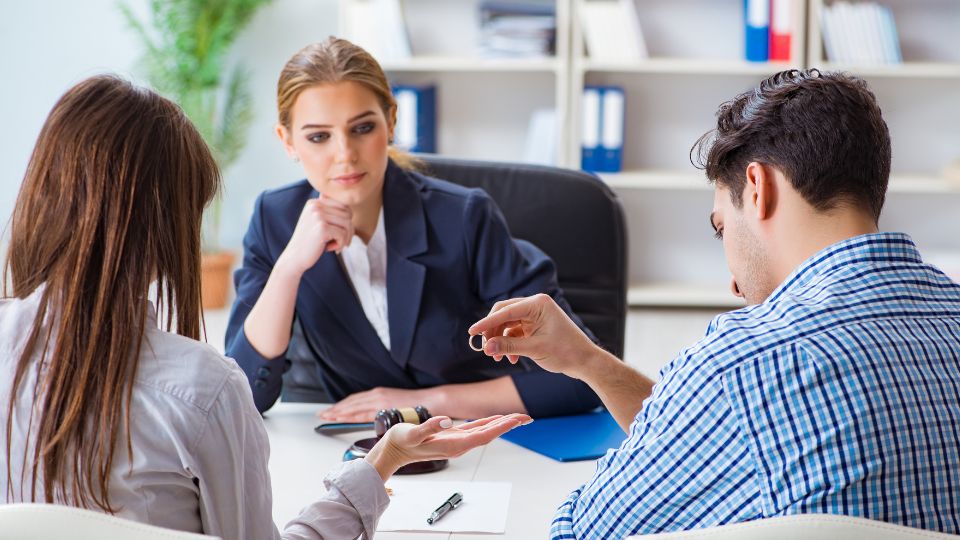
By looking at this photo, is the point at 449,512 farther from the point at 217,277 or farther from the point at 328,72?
the point at 217,277

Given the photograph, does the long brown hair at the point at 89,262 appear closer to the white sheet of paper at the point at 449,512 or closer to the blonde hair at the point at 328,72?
the white sheet of paper at the point at 449,512

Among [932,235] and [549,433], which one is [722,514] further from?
[932,235]

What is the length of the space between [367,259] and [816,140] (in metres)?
1.08

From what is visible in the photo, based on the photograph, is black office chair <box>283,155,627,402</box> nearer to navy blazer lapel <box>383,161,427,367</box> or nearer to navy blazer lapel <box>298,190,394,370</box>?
navy blazer lapel <box>383,161,427,367</box>

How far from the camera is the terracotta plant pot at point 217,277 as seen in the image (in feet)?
16.2

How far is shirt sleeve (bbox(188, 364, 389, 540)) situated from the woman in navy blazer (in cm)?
76

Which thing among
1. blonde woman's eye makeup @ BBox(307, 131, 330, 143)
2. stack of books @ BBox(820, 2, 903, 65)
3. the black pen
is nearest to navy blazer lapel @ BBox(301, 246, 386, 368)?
blonde woman's eye makeup @ BBox(307, 131, 330, 143)

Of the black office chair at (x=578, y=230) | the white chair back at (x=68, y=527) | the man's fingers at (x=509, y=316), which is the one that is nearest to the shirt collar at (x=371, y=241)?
the black office chair at (x=578, y=230)

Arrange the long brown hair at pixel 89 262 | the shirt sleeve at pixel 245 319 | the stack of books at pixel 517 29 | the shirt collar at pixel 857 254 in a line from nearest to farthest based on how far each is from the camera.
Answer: the long brown hair at pixel 89 262, the shirt collar at pixel 857 254, the shirt sleeve at pixel 245 319, the stack of books at pixel 517 29

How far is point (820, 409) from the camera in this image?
101cm

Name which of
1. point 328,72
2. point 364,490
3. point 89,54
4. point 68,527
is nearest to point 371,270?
point 328,72

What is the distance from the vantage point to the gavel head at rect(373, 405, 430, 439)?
5.27ft

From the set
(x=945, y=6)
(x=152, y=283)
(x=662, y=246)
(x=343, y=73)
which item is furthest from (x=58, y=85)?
(x=152, y=283)

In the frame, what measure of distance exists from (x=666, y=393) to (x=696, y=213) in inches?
163
